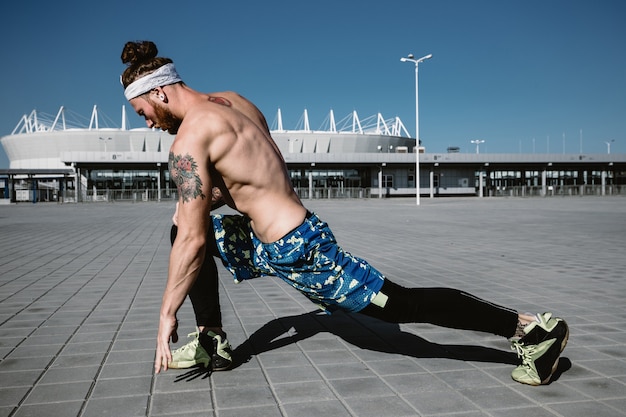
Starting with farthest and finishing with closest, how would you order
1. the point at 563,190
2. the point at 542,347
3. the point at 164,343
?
the point at 563,190
the point at 542,347
the point at 164,343

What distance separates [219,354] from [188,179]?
117cm

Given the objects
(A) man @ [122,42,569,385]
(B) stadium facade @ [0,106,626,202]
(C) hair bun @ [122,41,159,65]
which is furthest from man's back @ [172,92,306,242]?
Result: (B) stadium facade @ [0,106,626,202]

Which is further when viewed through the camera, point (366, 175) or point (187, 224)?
point (366, 175)

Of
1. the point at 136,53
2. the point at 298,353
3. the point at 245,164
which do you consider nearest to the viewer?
the point at 245,164

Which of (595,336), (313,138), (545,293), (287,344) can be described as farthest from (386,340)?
(313,138)

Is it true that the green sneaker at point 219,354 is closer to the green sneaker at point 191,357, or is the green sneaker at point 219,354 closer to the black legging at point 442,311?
the green sneaker at point 191,357

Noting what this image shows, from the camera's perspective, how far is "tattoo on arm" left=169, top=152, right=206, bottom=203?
2.39 meters

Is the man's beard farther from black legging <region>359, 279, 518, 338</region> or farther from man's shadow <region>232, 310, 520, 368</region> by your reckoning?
man's shadow <region>232, 310, 520, 368</region>

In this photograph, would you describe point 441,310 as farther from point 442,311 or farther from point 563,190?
point 563,190

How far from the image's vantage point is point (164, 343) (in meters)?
2.31

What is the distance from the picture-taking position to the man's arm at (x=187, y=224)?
238 cm

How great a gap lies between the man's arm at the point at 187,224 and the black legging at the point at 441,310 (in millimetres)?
856

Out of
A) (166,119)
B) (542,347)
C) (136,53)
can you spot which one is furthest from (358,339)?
(136,53)

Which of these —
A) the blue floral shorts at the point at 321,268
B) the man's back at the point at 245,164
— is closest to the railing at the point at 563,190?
the blue floral shorts at the point at 321,268
